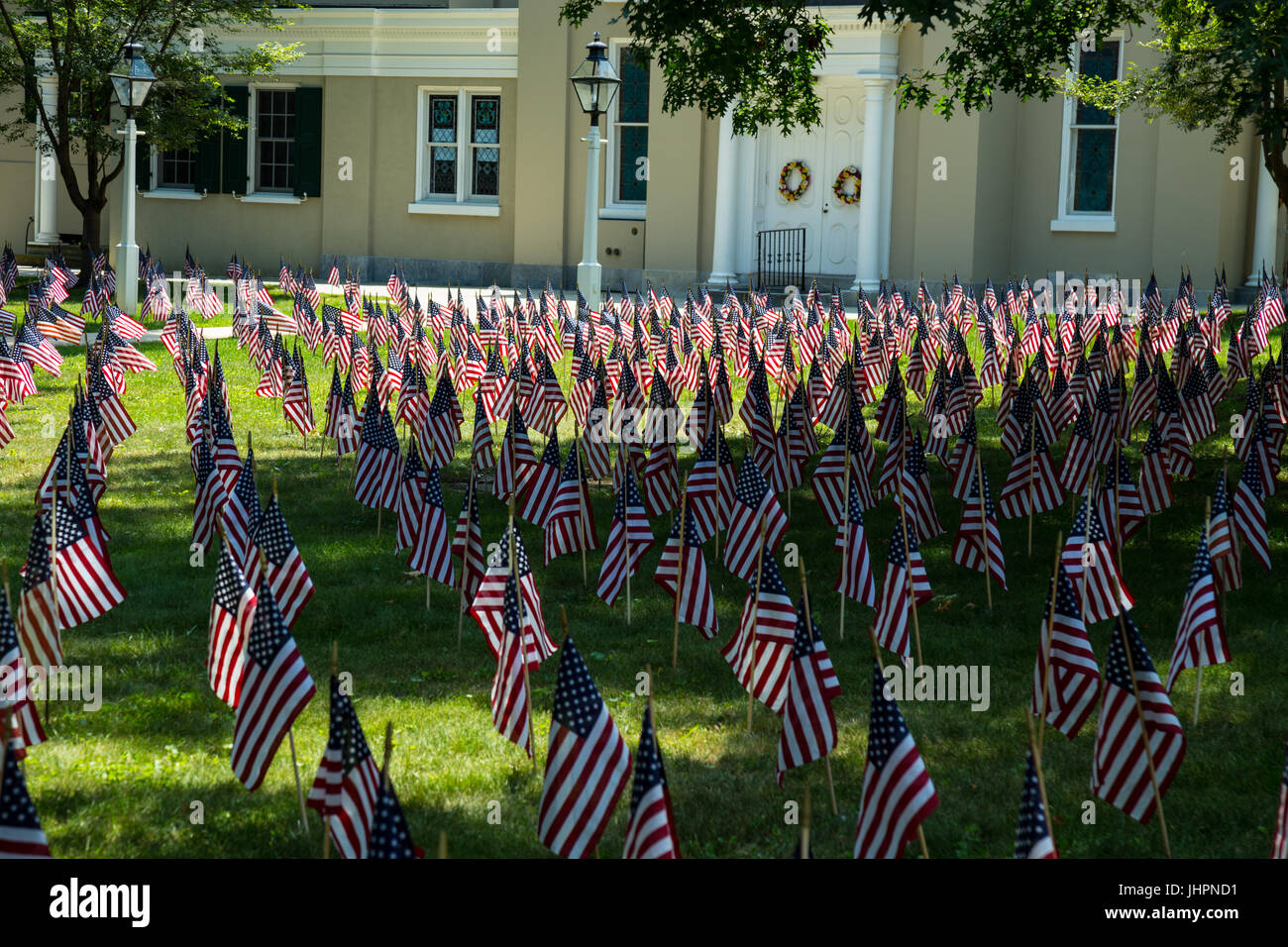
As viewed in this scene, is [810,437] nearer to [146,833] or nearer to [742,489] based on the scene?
[742,489]

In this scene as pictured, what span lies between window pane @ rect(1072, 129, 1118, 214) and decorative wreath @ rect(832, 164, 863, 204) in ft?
12.2

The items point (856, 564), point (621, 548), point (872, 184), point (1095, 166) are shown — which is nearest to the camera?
point (856, 564)

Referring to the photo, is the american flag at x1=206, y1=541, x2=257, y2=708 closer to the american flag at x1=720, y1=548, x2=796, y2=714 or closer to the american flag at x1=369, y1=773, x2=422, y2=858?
the american flag at x1=720, y1=548, x2=796, y2=714

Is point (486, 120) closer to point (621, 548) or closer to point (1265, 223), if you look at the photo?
point (1265, 223)

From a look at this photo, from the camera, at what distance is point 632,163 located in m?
29.0

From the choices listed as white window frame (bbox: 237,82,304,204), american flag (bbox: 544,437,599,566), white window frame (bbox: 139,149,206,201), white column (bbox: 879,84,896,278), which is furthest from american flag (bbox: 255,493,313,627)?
white window frame (bbox: 139,149,206,201)

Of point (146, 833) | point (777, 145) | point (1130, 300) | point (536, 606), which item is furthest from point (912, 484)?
point (777, 145)

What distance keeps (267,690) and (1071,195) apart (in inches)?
889

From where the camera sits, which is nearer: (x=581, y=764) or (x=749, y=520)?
(x=581, y=764)

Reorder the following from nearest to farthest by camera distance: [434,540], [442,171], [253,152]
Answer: [434,540] → [442,171] → [253,152]

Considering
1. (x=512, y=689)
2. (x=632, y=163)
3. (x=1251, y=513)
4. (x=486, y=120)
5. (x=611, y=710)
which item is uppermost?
(x=486, y=120)

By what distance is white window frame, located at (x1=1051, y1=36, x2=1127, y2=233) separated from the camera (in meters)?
25.2

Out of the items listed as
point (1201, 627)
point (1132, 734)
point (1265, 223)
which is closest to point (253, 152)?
point (1265, 223)

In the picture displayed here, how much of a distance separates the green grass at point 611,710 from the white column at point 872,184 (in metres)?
14.8
